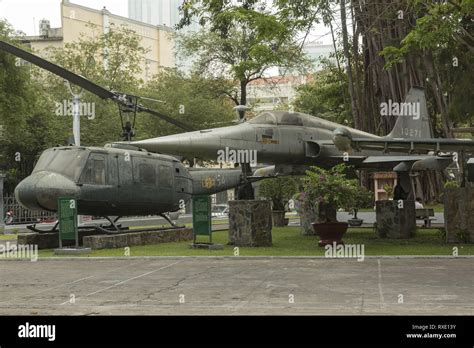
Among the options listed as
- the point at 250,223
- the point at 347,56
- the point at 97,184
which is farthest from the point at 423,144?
the point at 347,56

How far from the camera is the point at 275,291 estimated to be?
10320 millimetres

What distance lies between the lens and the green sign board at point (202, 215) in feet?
59.5

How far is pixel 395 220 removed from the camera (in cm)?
2142

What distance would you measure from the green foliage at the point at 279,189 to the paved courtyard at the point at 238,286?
14751 mm

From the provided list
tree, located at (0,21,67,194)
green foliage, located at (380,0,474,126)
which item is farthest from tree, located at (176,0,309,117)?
tree, located at (0,21,67,194)

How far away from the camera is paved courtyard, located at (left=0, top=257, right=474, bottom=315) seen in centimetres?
875

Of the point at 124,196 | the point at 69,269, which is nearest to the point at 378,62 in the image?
the point at 124,196

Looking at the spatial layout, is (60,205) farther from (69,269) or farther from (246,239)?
(246,239)

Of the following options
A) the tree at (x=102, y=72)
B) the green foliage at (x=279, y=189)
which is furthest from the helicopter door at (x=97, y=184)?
the tree at (x=102, y=72)

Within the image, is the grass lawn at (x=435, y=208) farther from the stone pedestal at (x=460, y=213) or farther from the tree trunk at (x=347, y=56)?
the stone pedestal at (x=460, y=213)

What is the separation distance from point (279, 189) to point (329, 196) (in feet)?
42.5

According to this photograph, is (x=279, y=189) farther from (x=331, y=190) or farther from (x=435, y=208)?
(x=331, y=190)

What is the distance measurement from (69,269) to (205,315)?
22.4 ft

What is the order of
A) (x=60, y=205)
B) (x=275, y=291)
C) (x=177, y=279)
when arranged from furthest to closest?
1. (x=60, y=205)
2. (x=177, y=279)
3. (x=275, y=291)
